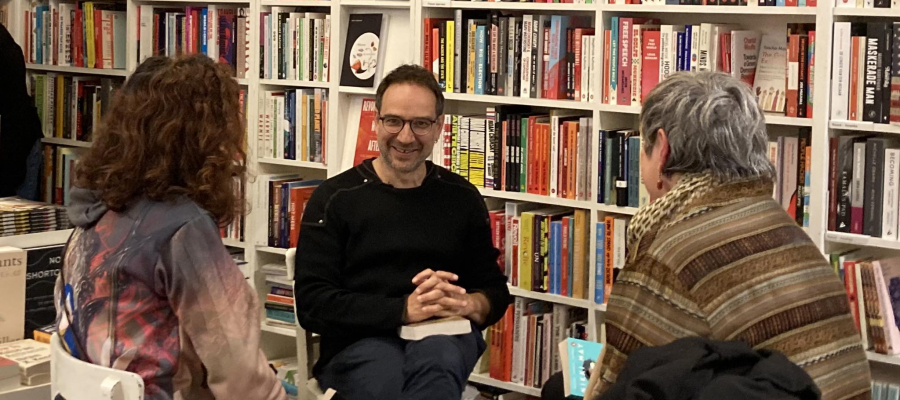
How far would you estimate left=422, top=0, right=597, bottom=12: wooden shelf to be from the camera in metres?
3.51

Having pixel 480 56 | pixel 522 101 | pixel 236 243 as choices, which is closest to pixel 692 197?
pixel 522 101

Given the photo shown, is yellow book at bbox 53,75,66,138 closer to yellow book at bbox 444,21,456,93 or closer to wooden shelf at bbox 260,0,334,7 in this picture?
wooden shelf at bbox 260,0,334,7

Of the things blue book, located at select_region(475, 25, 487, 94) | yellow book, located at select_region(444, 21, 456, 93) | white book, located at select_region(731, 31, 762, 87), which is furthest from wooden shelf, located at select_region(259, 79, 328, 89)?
white book, located at select_region(731, 31, 762, 87)

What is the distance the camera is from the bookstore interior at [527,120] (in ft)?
9.86

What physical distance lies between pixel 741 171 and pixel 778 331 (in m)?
0.31

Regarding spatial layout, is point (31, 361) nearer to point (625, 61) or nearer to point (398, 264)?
point (398, 264)

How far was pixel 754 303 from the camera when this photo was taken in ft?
6.26

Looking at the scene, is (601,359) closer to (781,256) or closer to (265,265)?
(781,256)

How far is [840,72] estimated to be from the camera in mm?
3033

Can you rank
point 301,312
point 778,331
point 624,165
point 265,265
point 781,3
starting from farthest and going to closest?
point 265,265 → point 624,165 → point 781,3 → point 301,312 → point 778,331

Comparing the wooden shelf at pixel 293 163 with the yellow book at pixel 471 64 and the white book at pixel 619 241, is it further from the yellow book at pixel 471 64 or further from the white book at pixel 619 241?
the white book at pixel 619 241

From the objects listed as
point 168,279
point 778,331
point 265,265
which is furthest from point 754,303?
point 265,265

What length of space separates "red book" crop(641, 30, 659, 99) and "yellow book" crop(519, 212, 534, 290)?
0.60m

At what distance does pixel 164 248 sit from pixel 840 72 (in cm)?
194
